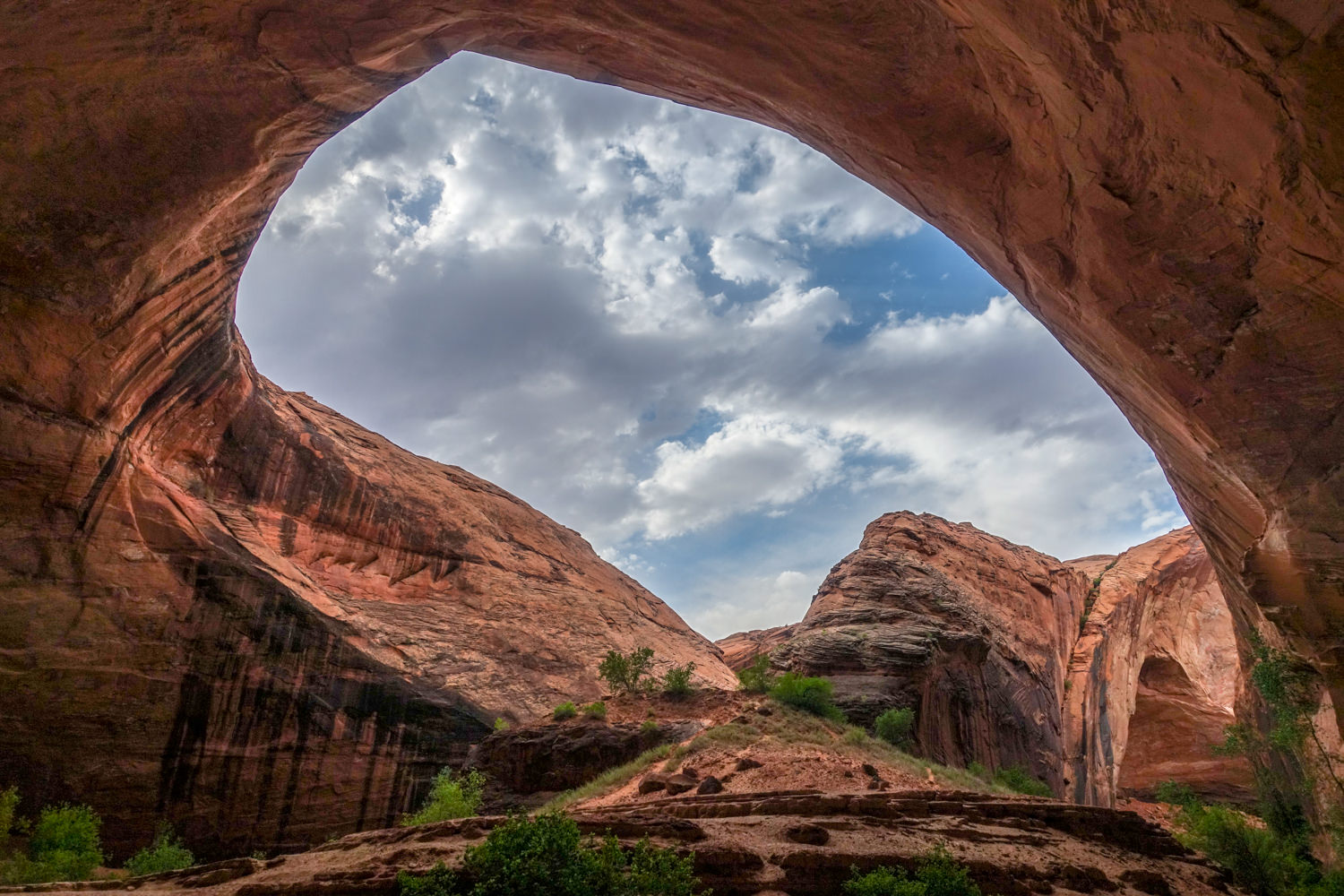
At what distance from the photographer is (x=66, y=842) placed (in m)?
17.8

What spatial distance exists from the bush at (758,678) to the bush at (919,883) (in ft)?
52.3

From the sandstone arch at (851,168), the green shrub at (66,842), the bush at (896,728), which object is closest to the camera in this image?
the sandstone arch at (851,168)

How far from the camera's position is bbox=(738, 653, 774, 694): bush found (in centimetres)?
2591

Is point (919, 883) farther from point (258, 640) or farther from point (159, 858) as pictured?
point (258, 640)

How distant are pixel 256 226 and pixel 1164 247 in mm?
21100

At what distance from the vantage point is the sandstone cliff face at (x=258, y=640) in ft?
66.3

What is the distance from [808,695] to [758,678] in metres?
2.75

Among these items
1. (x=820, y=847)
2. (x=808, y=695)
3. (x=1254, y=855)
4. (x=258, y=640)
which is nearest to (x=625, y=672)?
(x=808, y=695)

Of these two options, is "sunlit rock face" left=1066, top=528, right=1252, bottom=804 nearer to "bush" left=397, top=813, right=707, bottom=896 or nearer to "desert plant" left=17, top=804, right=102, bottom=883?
"bush" left=397, top=813, right=707, bottom=896

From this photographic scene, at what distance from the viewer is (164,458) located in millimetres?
25453

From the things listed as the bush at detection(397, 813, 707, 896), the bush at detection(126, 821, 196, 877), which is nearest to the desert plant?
the bush at detection(126, 821, 196, 877)

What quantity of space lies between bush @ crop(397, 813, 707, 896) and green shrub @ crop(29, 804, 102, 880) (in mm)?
13291

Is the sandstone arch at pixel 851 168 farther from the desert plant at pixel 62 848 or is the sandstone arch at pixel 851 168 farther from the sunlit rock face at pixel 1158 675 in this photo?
the sunlit rock face at pixel 1158 675

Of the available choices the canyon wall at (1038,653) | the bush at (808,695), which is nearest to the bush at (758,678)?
the canyon wall at (1038,653)
